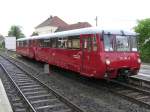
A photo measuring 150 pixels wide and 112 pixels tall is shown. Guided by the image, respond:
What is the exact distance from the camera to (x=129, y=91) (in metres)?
13.5

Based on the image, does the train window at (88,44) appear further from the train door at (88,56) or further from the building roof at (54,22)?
the building roof at (54,22)

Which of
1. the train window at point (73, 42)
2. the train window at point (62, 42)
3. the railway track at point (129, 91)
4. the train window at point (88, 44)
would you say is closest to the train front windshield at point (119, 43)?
the train window at point (88, 44)

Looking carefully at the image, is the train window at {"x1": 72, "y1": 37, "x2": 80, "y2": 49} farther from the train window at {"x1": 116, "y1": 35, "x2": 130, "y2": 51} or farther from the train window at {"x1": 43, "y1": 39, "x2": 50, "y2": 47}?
the train window at {"x1": 43, "y1": 39, "x2": 50, "y2": 47}

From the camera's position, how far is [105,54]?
13336 mm

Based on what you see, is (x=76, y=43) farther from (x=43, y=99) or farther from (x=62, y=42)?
(x=43, y=99)

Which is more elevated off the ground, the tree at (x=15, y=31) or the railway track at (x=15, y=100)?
the tree at (x=15, y=31)

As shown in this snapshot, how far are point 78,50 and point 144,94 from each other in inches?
167

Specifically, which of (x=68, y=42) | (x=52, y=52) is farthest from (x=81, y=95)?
(x=52, y=52)

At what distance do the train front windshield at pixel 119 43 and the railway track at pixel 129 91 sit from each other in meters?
1.78

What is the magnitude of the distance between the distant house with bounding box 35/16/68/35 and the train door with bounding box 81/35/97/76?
102 meters

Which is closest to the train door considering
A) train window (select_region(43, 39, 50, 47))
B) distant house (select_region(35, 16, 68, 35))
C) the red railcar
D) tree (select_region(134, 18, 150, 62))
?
the red railcar

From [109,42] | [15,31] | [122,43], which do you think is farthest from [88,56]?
[15,31]

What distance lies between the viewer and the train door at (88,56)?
45.3ft

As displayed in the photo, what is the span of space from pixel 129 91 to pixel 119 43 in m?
2.25
